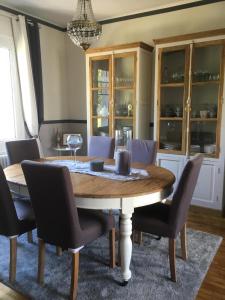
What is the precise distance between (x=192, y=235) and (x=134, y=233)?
62 centimetres

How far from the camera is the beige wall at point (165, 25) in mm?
3213

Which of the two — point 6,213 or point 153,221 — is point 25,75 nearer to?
point 6,213

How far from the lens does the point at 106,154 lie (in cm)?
301

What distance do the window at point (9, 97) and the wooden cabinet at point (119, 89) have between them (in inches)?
40.6

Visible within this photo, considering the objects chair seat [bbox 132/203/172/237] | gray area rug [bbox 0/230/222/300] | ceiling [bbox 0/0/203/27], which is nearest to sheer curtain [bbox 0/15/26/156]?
ceiling [bbox 0/0/203/27]

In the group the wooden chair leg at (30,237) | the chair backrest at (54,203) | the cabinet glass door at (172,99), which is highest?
the cabinet glass door at (172,99)

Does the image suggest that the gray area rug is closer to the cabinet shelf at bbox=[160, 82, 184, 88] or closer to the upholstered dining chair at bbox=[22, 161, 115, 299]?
the upholstered dining chair at bbox=[22, 161, 115, 299]

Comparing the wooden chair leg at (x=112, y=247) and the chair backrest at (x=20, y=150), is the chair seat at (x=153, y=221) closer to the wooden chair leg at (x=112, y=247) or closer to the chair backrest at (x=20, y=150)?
the wooden chair leg at (x=112, y=247)

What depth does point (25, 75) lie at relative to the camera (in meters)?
3.63

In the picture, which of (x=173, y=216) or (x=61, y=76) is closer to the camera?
(x=173, y=216)

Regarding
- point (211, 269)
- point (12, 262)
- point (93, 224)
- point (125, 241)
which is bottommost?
point (211, 269)

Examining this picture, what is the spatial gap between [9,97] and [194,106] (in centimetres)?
255

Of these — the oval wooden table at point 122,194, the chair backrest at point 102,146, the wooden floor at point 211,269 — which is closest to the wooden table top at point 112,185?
the oval wooden table at point 122,194

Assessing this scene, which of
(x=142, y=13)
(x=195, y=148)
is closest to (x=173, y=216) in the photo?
(x=195, y=148)
